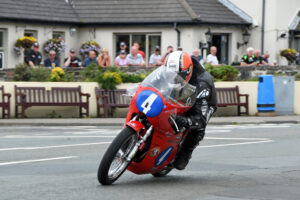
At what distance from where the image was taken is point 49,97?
21.6 m

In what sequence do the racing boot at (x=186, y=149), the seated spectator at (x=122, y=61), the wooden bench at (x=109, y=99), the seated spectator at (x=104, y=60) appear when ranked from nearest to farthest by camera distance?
the racing boot at (x=186, y=149), the wooden bench at (x=109, y=99), the seated spectator at (x=104, y=60), the seated spectator at (x=122, y=61)

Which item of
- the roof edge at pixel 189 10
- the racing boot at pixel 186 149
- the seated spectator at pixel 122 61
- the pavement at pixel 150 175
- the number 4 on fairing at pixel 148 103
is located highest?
the roof edge at pixel 189 10

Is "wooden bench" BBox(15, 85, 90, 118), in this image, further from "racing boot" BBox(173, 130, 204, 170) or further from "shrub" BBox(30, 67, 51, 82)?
"racing boot" BBox(173, 130, 204, 170)

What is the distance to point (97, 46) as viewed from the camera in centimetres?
3200

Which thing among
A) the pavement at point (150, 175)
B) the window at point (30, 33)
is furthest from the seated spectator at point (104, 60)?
the window at point (30, 33)

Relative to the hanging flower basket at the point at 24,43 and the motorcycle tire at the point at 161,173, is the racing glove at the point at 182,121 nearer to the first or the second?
the motorcycle tire at the point at 161,173

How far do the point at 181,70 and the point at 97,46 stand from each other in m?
23.6

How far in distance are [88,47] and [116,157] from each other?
23911mm

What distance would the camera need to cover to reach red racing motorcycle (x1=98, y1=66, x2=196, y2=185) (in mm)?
8141

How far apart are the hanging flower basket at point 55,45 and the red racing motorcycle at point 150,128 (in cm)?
2187

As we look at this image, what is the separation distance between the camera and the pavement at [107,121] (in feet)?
64.7

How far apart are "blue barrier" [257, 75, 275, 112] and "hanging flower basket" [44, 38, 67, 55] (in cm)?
1091

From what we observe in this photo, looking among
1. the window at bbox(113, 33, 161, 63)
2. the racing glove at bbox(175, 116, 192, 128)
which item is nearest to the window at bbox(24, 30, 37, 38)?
the window at bbox(113, 33, 161, 63)

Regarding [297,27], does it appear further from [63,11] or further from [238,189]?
[238,189]
